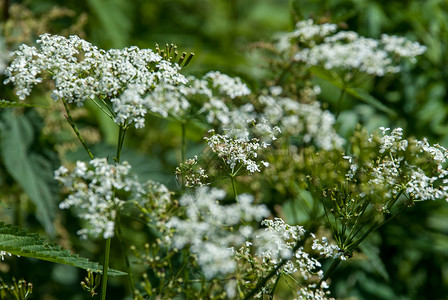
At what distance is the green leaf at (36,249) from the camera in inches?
59.1

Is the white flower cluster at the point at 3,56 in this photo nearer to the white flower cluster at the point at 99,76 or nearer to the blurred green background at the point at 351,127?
the blurred green background at the point at 351,127

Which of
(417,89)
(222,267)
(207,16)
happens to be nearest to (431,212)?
(417,89)

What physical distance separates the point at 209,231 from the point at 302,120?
1160mm

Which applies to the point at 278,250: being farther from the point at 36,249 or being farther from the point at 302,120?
the point at 302,120

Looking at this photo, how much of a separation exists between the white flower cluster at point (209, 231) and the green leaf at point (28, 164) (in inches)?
46.1

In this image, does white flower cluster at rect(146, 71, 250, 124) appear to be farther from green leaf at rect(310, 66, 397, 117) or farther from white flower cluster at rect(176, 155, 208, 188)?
green leaf at rect(310, 66, 397, 117)

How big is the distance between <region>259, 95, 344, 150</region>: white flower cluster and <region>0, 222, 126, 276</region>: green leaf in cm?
103

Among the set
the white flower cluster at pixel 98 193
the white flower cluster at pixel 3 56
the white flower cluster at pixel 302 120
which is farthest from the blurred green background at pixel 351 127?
the white flower cluster at pixel 98 193

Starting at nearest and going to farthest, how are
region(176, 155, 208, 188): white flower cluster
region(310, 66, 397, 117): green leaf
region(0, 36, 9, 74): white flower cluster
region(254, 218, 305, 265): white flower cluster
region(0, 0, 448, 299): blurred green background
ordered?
region(254, 218, 305, 265): white flower cluster, region(176, 155, 208, 188): white flower cluster, region(0, 36, 9, 74): white flower cluster, region(310, 66, 397, 117): green leaf, region(0, 0, 448, 299): blurred green background

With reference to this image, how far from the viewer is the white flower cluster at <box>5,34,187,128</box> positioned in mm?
1521

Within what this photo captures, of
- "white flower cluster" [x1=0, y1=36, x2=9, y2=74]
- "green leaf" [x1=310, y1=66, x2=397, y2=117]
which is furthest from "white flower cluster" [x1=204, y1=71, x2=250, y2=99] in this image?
"white flower cluster" [x1=0, y1=36, x2=9, y2=74]

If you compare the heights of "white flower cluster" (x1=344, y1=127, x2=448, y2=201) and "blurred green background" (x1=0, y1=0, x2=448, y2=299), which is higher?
"blurred green background" (x1=0, y1=0, x2=448, y2=299)

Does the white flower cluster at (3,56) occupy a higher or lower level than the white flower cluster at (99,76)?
A: higher

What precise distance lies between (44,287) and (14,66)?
1944 millimetres
